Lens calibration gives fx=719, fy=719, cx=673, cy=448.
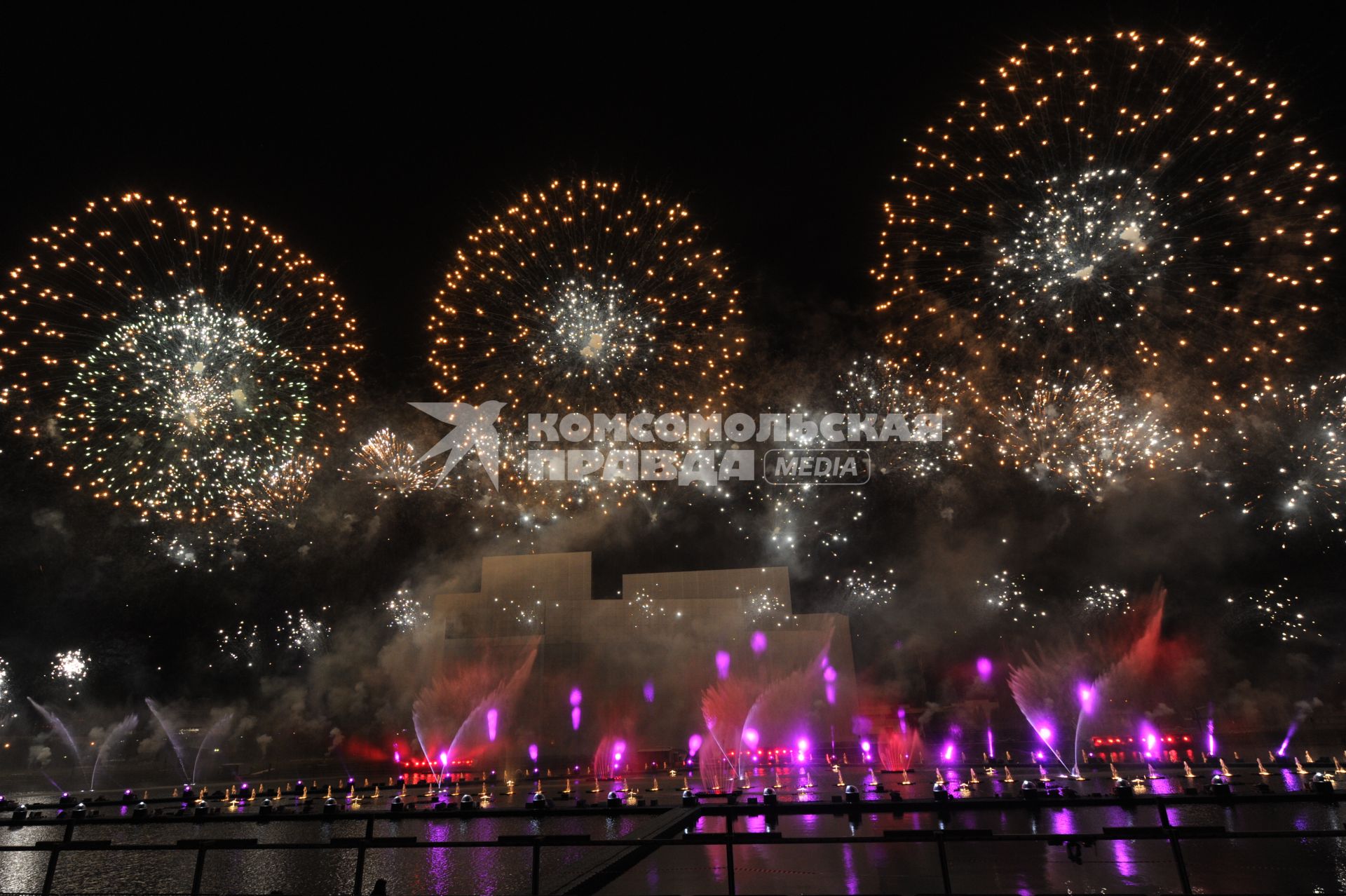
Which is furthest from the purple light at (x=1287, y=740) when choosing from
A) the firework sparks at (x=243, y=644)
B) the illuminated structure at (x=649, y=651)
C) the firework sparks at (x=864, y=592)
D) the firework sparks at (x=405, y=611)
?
the firework sparks at (x=243, y=644)

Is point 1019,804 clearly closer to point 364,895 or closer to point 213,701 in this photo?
point 364,895

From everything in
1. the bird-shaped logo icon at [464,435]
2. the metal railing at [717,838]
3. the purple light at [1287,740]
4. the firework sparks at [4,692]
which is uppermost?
the bird-shaped logo icon at [464,435]

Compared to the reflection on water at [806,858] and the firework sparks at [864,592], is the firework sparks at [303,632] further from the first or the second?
the firework sparks at [864,592]

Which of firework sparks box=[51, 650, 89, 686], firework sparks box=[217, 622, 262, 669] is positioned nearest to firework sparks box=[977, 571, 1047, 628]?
firework sparks box=[217, 622, 262, 669]

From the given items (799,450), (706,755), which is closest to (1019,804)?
(799,450)

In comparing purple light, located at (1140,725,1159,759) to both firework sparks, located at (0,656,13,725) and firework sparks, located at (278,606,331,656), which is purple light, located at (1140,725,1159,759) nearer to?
firework sparks, located at (278,606,331,656)

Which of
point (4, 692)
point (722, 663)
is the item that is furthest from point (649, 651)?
point (4, 692)
